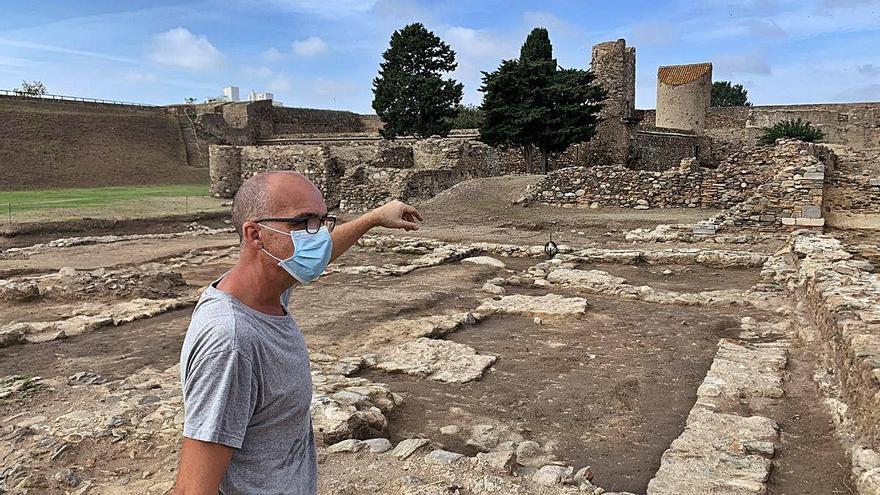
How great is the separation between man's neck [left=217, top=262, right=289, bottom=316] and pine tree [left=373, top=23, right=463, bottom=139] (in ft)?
94.5

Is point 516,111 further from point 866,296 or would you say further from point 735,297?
point 866,296

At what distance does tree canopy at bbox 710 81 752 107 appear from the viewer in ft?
249

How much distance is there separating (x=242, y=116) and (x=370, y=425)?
128 ft

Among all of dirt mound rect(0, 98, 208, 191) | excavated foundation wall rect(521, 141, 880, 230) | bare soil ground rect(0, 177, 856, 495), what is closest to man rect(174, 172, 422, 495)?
bare soil ground rect(0, 177, 856, 495)

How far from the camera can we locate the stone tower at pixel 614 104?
27750mm

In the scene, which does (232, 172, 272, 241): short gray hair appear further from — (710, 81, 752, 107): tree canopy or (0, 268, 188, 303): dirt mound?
(710, 81, 752, 107): tree canopy

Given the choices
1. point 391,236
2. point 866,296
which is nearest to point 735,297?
point 866,296

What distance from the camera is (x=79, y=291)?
9.20m

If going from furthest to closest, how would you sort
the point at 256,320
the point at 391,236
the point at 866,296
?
the point at 391,236, the point at 866,296, the point at 256,320

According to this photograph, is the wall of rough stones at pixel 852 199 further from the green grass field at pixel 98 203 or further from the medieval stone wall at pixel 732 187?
the green grass field at pixel 98 203

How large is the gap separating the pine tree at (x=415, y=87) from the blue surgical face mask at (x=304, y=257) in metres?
28.7

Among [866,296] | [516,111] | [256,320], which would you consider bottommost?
[866,296]

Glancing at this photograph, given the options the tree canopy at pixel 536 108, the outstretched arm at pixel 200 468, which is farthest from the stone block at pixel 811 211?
the outstretched arm at pixel 200 468

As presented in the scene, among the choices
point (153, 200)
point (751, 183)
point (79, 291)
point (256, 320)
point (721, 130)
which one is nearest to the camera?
point (256, 320)
